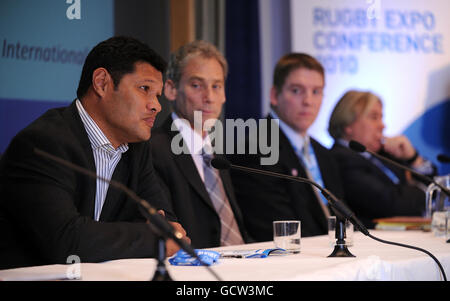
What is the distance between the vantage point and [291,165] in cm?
350

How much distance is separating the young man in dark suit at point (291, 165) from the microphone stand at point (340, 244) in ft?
4.55

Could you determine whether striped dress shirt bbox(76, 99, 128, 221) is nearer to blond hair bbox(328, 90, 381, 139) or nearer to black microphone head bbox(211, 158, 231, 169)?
black microphone head bbox(211, 158, 231, 169)

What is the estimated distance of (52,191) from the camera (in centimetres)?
199

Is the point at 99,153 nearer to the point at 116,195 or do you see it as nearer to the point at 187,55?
the point at 116,195

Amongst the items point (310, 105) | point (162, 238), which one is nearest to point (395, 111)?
point (310, 105)

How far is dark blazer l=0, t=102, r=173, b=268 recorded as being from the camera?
1.91 meters

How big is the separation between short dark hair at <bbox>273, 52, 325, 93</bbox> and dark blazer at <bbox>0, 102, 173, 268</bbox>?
1727 mm

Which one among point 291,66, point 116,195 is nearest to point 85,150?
point 116,195

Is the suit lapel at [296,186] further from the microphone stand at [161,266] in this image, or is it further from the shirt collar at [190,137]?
the microphone stand at [161,266]

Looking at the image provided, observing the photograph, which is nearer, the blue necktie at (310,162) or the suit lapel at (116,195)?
the suit lapel at (116,195)

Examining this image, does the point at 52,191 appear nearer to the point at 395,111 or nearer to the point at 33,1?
the point at 33,1

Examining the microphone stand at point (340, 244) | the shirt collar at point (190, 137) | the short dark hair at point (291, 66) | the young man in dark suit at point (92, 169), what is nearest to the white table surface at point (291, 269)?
the microphone stand at point (340, 244)

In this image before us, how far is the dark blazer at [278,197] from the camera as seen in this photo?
3391mm

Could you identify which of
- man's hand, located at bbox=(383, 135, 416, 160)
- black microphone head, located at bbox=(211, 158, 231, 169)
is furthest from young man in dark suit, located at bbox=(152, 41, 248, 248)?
man's hand, located at bbox=(383, 135, 416, 160)
